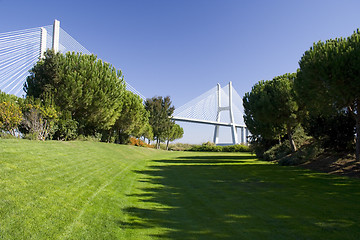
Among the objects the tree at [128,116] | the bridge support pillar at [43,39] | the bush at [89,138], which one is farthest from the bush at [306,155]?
the bridge support pillar at [43,39]

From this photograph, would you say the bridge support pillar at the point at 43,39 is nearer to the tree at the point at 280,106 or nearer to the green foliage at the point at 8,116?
the green foliage at the point at 8,116

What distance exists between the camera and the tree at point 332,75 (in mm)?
12086

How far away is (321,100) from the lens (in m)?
14.1

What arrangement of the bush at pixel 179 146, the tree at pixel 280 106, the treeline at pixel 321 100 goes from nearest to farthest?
the treeline at pixel 321 100 → the tree at pixel 280 106 → the bush at pixel 179 146

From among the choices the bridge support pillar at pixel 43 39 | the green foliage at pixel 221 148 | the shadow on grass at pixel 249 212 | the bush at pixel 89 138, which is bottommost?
the shadow on grass at pixel 249 212

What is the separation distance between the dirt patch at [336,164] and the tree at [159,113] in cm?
3448

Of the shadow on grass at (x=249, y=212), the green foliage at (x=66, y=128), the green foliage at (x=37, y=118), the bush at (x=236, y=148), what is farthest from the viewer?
the bush at (x=236, y=148)

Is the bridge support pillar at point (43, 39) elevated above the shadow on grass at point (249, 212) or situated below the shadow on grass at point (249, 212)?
above

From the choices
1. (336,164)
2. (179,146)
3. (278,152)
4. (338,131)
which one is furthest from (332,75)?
(179,146)

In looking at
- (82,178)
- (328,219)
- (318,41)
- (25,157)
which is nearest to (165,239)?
(328,219)

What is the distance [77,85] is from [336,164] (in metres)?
21.3

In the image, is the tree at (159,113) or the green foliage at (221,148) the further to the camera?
the green foliage at (221,148)

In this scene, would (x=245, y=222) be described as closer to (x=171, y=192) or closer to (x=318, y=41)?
(x=171, y=192)

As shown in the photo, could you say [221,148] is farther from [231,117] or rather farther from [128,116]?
[128,116]
